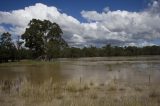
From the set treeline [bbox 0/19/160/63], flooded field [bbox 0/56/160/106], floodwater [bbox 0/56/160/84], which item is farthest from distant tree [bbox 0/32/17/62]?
flooded field [bbox 0/56/160/106]

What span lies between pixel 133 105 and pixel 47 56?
60.9 meters

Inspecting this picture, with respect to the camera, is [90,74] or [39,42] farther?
[39,42]

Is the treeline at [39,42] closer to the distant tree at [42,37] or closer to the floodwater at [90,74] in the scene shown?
the distant tree at [42,37]

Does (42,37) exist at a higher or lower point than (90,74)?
higher

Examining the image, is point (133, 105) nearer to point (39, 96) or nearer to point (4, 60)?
point (39, 96)

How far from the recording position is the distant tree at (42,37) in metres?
65.6

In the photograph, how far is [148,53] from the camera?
15838cm

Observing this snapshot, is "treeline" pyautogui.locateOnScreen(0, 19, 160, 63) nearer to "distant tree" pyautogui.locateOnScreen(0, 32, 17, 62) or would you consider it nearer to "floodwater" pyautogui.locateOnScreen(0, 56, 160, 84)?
"distant tree" pyautogui.locateOnScreen(0, 32, 17, 62)

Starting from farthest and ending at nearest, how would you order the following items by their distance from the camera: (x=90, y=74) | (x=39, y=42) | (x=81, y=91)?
(x=39, y=42) < (x=90, y=74) < (x=81, y=91)

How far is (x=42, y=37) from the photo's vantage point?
66.9 m

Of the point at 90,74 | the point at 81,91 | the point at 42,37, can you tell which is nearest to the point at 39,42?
the point at 42,37

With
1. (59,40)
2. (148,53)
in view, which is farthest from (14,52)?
(148,53)

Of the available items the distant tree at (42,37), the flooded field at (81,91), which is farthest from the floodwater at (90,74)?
the distant tree at (42,37)

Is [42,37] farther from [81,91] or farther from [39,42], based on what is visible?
[81,91]
